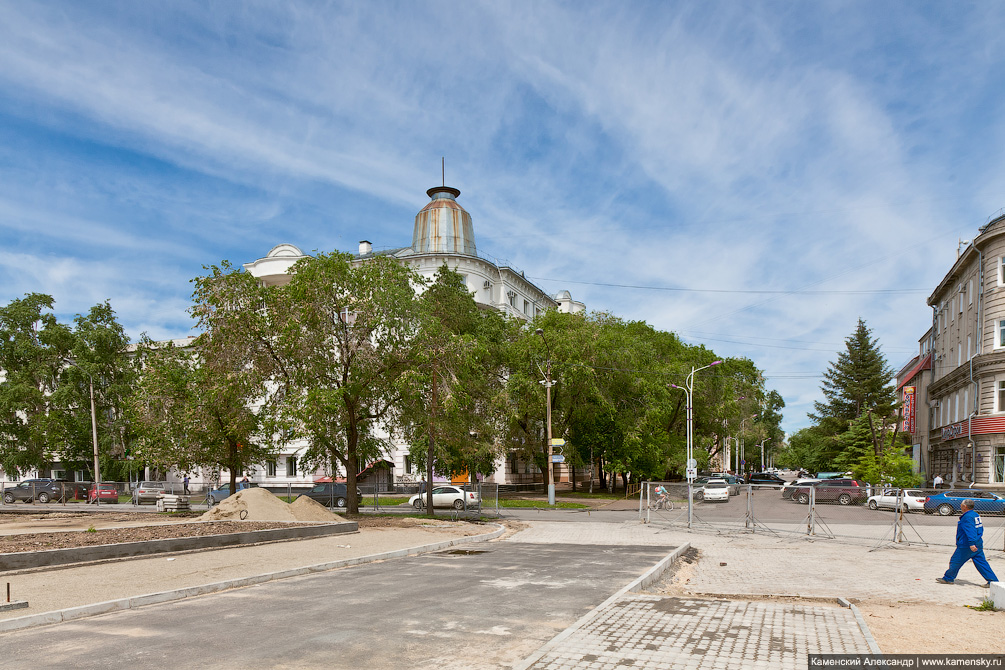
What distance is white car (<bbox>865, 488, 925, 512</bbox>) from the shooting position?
33.7 metres

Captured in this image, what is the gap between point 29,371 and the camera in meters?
53.7

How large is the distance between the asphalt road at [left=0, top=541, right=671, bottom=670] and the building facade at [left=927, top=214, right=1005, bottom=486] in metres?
37.3

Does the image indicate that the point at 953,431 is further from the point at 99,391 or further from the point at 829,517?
the point at 99,391

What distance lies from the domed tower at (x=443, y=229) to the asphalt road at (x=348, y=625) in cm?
4849

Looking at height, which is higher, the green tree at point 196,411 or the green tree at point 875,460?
the green tree at point 196,411

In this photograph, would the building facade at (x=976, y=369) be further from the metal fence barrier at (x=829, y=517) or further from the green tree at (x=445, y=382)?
the green tree at (x=445, y=382)

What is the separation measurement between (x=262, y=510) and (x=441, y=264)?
33.6 meters

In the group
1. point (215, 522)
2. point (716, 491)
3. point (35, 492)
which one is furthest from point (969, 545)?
point (35, 492)

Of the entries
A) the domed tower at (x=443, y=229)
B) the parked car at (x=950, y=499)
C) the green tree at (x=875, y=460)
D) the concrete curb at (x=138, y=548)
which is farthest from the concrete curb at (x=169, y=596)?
the domed tower at (x=443, y=229)

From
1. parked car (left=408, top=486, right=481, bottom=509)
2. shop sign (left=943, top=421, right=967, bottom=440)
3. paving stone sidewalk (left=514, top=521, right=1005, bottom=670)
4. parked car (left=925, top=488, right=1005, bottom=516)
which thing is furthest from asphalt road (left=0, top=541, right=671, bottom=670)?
shop sign (left=943, top=421, right=967, bottom=440)

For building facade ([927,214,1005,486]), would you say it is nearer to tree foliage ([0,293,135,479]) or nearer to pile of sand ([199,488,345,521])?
pile of sand ([199,488,345,521])

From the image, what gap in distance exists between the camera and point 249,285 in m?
27.8

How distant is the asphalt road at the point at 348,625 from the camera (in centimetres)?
720

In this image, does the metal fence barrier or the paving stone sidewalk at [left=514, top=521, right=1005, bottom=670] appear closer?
the paving stone sidewalk at [left=514, top=521, right=1005, bottom=670]
